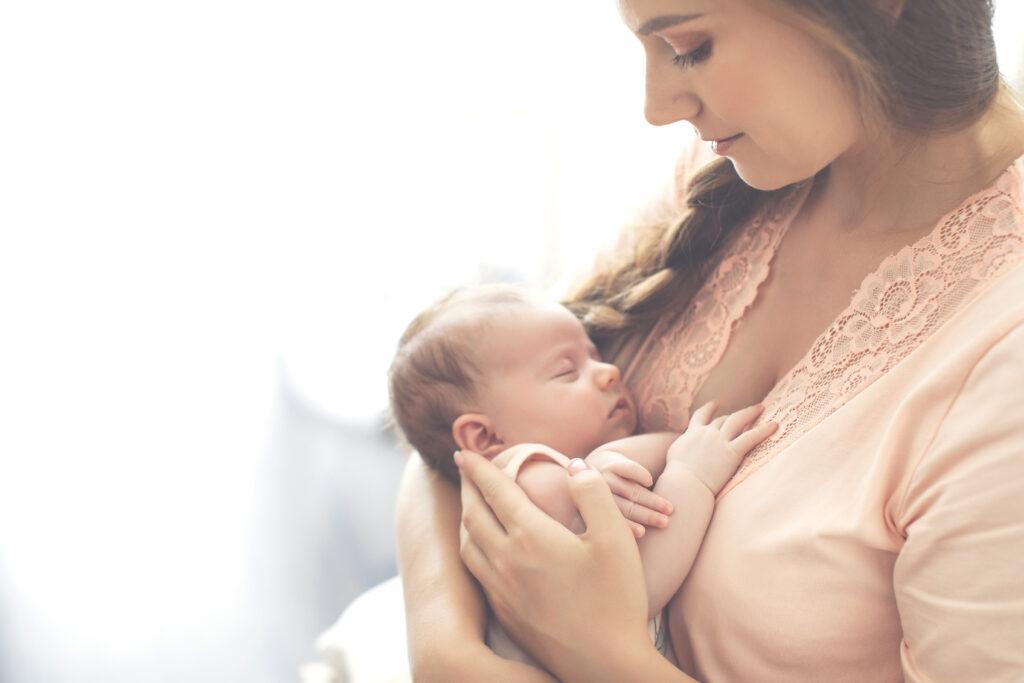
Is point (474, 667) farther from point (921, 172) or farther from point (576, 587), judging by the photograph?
point (921, 172)

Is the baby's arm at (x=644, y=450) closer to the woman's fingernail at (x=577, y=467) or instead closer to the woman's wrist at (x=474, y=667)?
the woman's fingernail at (x=577, y=467)

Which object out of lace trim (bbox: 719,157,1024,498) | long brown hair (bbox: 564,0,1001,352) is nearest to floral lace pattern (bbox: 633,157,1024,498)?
lace trim (bbox: 719,157,1024,498)

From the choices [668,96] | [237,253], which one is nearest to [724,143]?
[668,96]

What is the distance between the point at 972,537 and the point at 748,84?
56cm

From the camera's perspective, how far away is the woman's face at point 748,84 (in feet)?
3.71

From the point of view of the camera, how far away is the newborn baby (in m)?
1.25

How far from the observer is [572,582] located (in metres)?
1.21

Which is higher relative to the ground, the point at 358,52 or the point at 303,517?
the point at 358,52

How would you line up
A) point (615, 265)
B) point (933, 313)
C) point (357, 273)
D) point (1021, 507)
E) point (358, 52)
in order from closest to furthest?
point (1021, 507), point (933, 313), point (615, 265), point (358, 52), point (357, 273)

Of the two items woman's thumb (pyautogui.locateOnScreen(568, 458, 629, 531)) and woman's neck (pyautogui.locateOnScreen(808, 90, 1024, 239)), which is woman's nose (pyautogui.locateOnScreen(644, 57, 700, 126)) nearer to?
woman's neck (pyautogui.locateOnScreen(808, 90, 1024, 239))

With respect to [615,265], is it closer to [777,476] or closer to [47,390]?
[777,476]

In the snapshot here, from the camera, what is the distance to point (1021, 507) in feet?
3.09

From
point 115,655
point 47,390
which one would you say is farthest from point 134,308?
point 115,655

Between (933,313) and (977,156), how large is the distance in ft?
0.71
